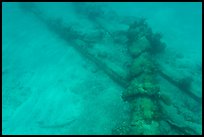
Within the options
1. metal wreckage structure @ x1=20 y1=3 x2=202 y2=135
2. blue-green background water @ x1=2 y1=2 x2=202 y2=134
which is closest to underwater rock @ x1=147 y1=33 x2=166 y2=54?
metal wreckage structure @ x1=20 y1=3 x2=202 y2=135

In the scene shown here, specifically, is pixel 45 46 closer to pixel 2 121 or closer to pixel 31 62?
pixel 31 62

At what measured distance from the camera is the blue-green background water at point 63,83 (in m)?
8.54

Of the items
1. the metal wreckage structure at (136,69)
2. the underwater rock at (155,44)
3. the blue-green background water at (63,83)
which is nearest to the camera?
the metal wreckage structure at (136,69)

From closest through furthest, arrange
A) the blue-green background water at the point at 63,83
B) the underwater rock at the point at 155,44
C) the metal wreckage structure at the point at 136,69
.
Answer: the metal wreckage structure at the point at 136,69, the blue-green background water at the point at 63,83, the underwater rock at the point at 155,44

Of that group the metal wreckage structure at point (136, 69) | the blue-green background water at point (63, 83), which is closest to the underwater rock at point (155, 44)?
the metal wreckage structure at point (136, 69)

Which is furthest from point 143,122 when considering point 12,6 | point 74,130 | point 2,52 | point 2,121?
point 12,6

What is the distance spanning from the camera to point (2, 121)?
905 cm

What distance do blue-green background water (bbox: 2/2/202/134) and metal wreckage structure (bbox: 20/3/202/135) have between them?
0.24 metres

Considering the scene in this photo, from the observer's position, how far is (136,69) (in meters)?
9.27

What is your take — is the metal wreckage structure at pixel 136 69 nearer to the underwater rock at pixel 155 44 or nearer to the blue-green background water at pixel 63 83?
the underwater rock at pixel 155 44

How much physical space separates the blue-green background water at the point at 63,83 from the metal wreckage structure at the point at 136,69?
24 cm

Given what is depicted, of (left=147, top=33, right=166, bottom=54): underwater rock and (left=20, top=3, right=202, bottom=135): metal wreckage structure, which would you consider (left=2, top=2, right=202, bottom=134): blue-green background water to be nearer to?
(left=20, top=3, right=202, bottom=135): metal wreckage structure

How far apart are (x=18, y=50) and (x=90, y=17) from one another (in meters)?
4.46

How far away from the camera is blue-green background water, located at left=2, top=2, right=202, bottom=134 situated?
854cm
